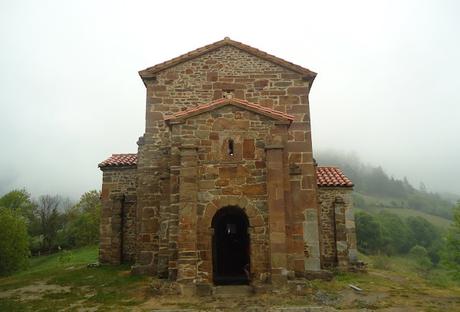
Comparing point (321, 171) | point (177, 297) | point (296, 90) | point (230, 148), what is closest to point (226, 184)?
point (230, 148)

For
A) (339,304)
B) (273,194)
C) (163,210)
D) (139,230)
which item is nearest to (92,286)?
(139,230)

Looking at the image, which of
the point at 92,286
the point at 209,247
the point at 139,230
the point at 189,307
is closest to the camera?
the point at 189,307

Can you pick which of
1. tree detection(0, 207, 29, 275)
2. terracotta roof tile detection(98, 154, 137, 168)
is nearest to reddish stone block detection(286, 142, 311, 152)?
terracotta roof tile detection(98, 154, 137, 168)

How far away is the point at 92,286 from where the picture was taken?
1471 cm

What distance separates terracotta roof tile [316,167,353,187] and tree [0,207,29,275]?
89.4ft

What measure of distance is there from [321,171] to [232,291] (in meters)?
11.6

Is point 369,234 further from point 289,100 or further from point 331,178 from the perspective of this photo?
point 289,100

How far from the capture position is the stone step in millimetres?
12109

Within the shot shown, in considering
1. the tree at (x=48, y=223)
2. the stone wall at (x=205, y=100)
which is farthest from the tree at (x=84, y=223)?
the stone wall at (x=205, y=100)

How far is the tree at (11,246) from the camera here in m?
31.7

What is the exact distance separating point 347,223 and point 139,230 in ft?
35.1

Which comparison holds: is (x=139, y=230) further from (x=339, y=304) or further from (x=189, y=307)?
(x=339, y=304)

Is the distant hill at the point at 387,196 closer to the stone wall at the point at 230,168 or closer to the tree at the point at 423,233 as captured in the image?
the tree at the point at 423,233

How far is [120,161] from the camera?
68.7 feet
